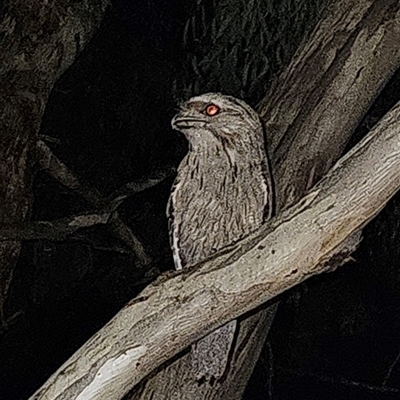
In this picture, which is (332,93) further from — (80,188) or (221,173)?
(80,188)

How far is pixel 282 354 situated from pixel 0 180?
3.84 ft

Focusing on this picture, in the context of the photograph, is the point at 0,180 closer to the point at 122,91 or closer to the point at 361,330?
the point at 122,91

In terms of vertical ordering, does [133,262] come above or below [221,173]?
below

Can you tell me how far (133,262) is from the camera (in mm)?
2461

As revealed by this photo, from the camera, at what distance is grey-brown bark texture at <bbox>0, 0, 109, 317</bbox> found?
1719 mm

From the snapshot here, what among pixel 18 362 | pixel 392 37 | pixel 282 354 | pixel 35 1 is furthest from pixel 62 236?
pixel 282 354

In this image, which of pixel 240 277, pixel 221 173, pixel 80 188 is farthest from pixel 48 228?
pixel 240 277

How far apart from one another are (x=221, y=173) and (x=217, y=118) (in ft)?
0.24

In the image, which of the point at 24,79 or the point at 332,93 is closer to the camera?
the point at 332,93

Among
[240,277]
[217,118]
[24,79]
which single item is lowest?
[240,277]

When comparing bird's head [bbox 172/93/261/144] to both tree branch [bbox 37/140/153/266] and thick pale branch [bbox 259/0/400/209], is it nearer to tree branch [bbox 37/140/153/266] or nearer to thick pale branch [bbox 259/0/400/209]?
thick pale branch [bbox 259/0/400/209]

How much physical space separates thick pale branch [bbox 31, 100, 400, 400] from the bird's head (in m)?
0.33

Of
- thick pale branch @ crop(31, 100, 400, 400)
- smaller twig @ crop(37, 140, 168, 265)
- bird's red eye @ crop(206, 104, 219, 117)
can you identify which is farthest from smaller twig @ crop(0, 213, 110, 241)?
thick pale branch @ crop(31, 100, 400, 400)

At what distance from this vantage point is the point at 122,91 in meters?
2.37
